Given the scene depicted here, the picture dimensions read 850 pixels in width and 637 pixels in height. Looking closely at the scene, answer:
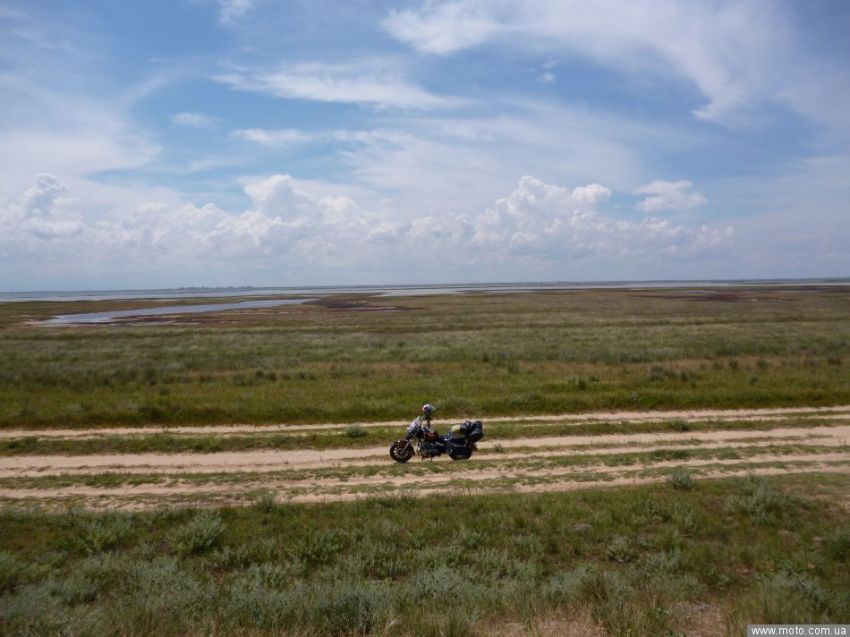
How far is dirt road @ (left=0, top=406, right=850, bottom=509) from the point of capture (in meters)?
11.0

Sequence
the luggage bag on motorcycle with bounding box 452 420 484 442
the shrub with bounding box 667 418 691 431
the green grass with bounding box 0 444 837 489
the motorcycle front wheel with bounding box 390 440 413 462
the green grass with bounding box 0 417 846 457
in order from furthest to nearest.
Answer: the shrub with bounding box 667 418 691 431 → the green grass with bounding box 0 417 846 457 → the luggage bag on motorcycle with bounding box 452 420 484 442 → the motorcycle front wheel with bounding box 390 440 413 462 → the green grass with bounding box 0 444 837 489

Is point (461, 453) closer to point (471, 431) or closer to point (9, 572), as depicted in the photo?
point (471, 431)

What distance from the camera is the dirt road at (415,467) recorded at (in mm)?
10969

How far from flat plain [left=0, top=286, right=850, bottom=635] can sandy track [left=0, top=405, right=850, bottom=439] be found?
16 centimetres

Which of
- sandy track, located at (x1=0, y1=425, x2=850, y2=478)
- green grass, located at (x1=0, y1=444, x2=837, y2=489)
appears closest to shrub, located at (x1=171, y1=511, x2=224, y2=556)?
green grass, located at (x1=0, y1=444, x2=837, y2=489)

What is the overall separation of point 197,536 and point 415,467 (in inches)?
233

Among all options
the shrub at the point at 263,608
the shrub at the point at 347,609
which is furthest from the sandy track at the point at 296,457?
the shrub at the point at 347,609

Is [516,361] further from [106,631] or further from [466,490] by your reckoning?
[106,631]

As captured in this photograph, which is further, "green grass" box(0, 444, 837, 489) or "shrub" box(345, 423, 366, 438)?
"shrub" box(345, 423, 366, 438)

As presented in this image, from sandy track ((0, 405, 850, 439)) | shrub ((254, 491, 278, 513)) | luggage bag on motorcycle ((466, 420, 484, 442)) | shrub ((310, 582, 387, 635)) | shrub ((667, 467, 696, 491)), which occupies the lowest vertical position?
sandy track ((0, 405, 850, 439))

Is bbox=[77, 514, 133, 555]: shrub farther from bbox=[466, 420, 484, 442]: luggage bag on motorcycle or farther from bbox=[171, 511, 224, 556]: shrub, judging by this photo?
bbox=[466, 420, 484, 442]: luggage bag on motorcycle

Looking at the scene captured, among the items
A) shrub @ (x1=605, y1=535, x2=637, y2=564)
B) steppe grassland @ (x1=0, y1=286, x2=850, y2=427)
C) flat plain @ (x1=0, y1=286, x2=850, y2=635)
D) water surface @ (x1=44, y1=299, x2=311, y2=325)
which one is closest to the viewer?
flat plain @ (x1=0, y1=286, x2=850, y2=635)

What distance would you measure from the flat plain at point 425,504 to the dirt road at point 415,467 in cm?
10

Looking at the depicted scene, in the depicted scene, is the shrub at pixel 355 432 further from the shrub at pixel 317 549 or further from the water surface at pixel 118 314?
the water surface at pixel 118 314
